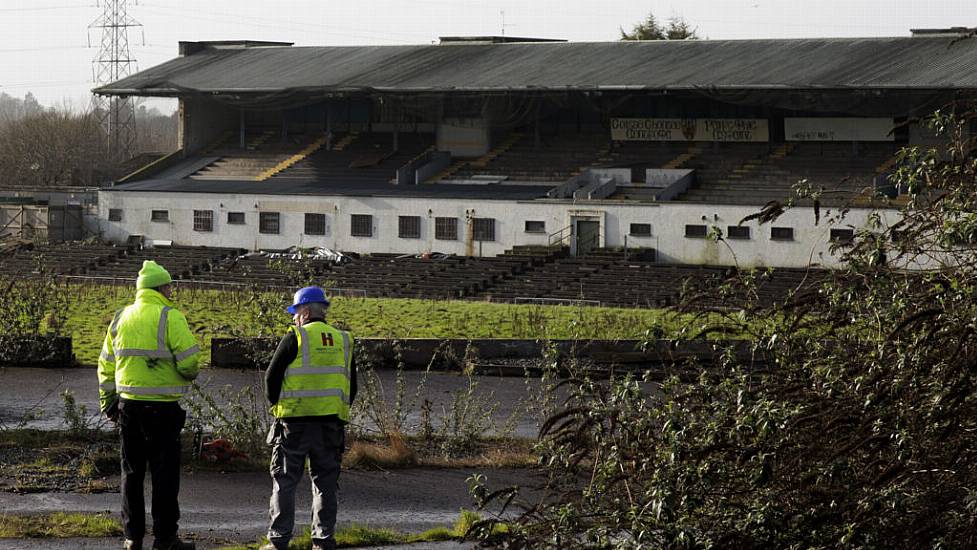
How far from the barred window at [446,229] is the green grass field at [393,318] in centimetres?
1169

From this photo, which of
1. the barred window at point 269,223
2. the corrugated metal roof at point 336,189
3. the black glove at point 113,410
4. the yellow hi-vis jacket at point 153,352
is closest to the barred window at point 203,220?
the corrugated metal roof at point 336,189

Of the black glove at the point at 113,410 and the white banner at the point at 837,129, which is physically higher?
the white banner at the point at 837,129

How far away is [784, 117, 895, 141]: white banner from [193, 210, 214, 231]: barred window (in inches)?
829

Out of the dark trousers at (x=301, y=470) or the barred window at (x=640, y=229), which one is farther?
the barred window at (x=640, y=229)

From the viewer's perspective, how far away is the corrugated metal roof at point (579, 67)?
48719 millimetres

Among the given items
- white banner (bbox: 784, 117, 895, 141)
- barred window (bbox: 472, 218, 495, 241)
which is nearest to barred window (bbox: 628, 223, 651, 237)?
barred window (bbox: 472, 218, 495, 241)

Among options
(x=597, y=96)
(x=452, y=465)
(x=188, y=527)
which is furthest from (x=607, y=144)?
(x=188, y=527)

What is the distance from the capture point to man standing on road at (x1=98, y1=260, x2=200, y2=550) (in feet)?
38.9

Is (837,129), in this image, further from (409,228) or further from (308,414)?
(308,414)

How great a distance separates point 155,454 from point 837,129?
42.6m

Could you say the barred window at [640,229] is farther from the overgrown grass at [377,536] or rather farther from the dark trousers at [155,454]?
the dark trousers at [155,454]

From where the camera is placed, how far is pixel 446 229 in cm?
5156

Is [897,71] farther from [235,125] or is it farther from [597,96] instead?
[235,125]

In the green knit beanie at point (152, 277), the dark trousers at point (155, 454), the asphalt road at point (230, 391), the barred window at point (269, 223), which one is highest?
the barred window at point (269, 223)
